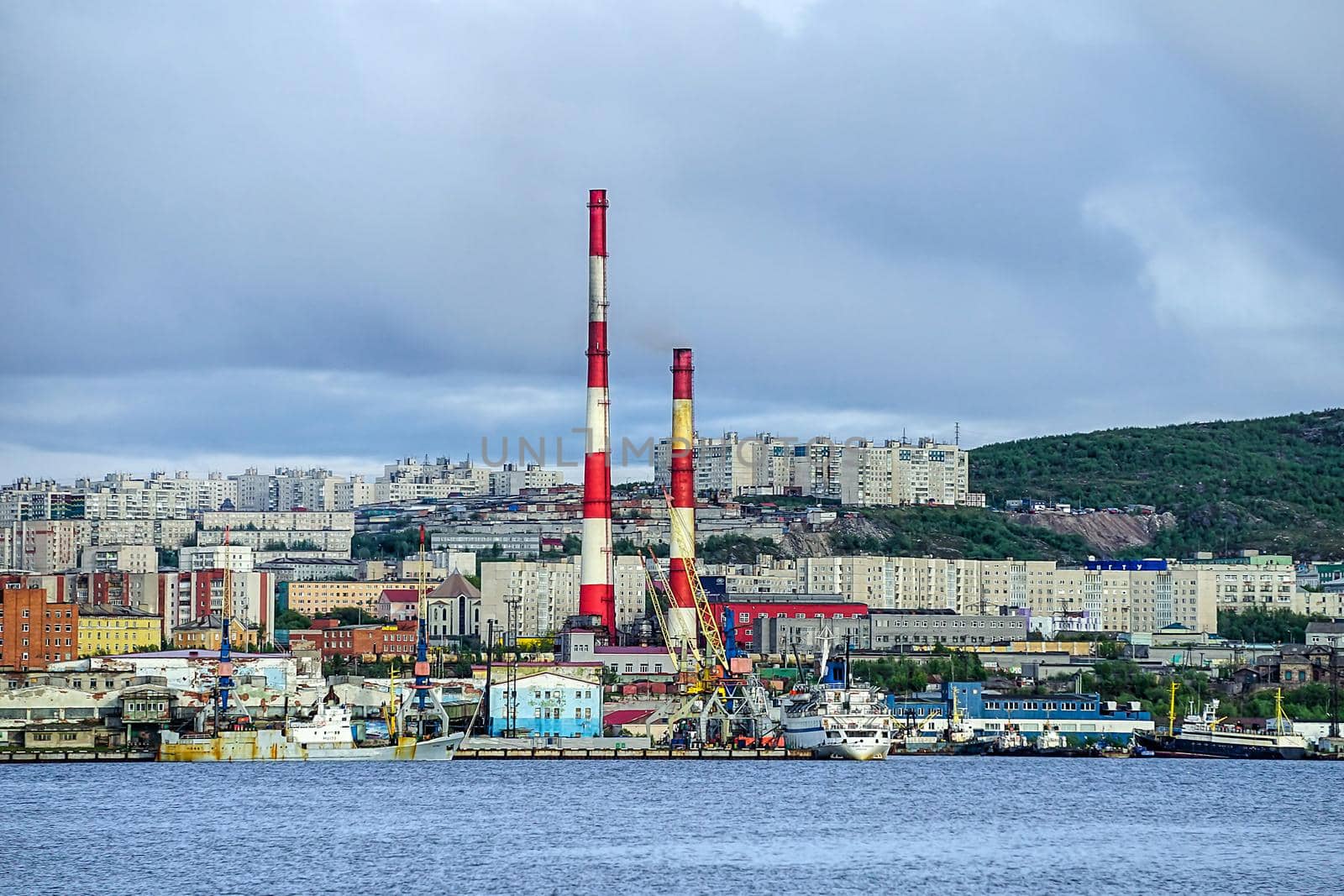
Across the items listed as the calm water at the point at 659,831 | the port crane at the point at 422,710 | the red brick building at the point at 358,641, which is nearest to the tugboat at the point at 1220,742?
the calm water at the point at 659,831

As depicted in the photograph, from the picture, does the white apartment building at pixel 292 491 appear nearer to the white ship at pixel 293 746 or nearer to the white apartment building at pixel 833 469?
the white apartment building at pixel 833 469

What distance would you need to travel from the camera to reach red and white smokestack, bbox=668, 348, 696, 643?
8000cm

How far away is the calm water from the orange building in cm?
2353

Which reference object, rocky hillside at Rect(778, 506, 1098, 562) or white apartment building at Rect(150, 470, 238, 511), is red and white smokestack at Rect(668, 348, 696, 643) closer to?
rocky hillside at Rect(778, 506, 1098, 562)

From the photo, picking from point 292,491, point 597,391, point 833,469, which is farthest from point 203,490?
point 597,391

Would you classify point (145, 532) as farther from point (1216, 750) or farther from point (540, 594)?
point (1216, 750)

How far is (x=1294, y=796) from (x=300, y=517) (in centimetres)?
11665

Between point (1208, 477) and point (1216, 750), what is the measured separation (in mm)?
85653

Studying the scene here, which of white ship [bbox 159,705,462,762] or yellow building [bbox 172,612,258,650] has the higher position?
yellow building [bbox 172,612,258,650]

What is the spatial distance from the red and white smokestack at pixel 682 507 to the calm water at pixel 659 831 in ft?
53.7

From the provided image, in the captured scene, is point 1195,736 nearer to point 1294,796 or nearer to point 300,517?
point 1294,796

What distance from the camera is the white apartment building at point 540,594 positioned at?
106062 millimetres

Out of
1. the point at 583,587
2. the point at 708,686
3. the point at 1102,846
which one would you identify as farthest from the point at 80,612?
the point at 1102,846

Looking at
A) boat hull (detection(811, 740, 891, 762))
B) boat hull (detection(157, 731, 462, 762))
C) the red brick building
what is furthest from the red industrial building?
boat hull (detection(157, 731, 462, 762))
